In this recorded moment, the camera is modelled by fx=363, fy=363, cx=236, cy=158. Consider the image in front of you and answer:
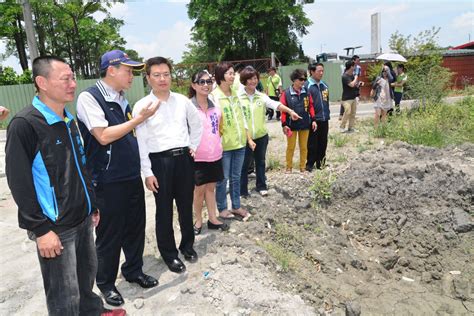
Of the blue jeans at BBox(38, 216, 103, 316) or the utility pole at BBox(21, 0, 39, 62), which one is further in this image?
the utility pole at BBox(21, 0, 39, 62)

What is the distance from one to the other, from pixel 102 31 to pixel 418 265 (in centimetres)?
2674

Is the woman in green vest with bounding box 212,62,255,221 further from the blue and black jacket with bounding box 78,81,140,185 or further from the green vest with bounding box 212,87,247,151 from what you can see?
the blue and black jacket with bounding box 78,81,140,185

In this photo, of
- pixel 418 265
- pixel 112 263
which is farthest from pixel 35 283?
pixel 418 265

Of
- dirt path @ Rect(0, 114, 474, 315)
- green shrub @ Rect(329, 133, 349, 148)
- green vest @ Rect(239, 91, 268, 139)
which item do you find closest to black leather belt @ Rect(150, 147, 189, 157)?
dirt path @ Rect(0, 114, 474, 315)

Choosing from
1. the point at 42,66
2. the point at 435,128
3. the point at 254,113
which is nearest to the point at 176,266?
the point at 42,66

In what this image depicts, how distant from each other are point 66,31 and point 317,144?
84.9 feet

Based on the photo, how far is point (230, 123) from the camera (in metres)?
4.25

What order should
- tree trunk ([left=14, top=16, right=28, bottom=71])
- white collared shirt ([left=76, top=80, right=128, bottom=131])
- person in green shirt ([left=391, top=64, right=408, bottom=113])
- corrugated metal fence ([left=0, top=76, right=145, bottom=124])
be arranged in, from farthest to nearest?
tree trunk ([left=14, top=16, right=28, bottom=71]) < corrugated metal fence ([left=0, top=76, right=145, bottom=124]) < person in green shirt ([left=391, top=64, right=408, bottom=113]) < white collared shirt ([left=76, top=80, right=128, bottom=131])

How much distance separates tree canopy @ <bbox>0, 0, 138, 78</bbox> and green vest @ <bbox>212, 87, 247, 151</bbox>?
21.7 metres

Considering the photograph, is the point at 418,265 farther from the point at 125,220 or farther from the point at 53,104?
the point at 53,104

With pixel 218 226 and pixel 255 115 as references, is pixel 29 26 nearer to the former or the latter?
pixel 255 115

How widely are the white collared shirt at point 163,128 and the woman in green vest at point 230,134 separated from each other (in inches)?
34.6

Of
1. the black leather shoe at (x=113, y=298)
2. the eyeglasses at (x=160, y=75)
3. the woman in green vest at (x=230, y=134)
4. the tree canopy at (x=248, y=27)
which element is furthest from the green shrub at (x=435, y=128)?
the tree canopy at (x=248, y=27)

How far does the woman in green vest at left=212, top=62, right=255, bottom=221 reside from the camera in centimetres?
421
